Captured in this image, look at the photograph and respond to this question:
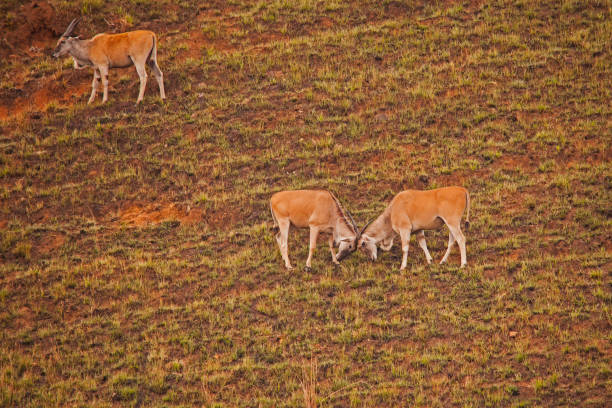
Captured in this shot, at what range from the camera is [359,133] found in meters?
26.6

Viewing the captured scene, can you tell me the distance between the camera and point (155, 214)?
23.7 metres

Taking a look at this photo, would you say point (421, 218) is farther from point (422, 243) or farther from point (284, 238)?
point (284, 238)

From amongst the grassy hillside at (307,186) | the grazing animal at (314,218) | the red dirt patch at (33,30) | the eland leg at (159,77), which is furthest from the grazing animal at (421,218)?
the red dirt patch at (33,30)

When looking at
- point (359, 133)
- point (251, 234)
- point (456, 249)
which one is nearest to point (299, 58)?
point (359, 133)

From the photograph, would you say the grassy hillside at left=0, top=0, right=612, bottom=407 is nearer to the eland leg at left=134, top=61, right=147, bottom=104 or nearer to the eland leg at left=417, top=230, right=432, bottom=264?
the eland leg at left=417, top=230, right=432, bottom=264

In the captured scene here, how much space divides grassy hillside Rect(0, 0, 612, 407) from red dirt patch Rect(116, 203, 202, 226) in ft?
0.31

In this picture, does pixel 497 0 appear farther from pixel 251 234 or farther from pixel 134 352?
pixel 134 352

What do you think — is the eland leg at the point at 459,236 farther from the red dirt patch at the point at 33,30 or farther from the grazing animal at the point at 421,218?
the red dirt patch at the point at 33,30

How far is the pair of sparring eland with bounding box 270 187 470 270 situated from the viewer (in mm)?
19406

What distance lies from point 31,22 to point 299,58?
1227cm

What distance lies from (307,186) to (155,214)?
4705 millimetres

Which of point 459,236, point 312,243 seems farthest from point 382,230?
point 459,236

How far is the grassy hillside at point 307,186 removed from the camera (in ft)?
53.2

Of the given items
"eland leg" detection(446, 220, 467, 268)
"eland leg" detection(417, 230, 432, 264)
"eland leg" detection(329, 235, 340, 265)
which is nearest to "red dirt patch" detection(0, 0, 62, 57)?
"eland leg" detection(329, 235, 340, 265)
